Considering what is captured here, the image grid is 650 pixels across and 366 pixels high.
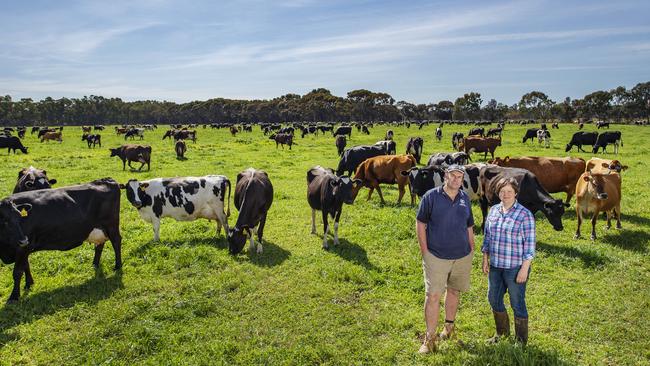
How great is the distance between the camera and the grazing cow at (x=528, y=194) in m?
8.86

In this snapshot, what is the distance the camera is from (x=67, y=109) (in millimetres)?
141875

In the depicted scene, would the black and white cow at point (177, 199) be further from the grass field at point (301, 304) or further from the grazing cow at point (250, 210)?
the grazing cow at point (250, 210)

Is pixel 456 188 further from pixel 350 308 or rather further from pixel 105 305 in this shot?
pixel 105 305

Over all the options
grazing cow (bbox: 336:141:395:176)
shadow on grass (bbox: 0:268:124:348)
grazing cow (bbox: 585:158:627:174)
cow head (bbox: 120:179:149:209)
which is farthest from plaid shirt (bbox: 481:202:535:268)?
grazing cow (bbox: 336:141:395:176)

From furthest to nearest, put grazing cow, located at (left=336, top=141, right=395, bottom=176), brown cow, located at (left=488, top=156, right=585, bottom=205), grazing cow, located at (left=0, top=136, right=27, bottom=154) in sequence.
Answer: grazing cow, located at (left=0, top=136, right=27, bottom=154) < grazing cow, located at (left=336, top=141, right=395, bottom=176) < brown cow, located at (left=488, top=156, right=585, bottom=205)

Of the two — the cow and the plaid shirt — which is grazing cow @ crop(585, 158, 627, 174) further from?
the cow

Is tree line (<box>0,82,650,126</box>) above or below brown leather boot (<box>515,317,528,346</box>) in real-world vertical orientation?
above

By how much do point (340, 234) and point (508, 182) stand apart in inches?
257

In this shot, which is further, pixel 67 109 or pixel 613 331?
pixel 67 109

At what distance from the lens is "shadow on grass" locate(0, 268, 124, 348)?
6547 millimetres

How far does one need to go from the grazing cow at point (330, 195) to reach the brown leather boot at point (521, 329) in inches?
195

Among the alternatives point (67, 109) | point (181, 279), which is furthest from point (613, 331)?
point (67, 109)

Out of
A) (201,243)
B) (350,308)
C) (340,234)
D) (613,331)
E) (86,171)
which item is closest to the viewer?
(613,331)

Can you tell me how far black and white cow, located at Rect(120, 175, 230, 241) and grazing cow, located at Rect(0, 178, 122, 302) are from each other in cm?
154
